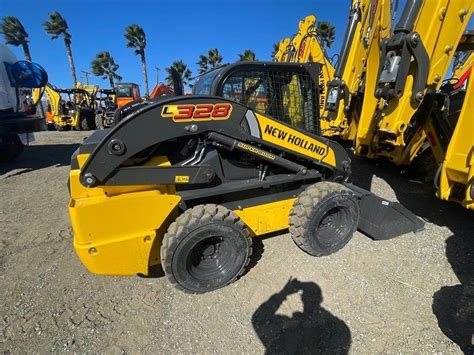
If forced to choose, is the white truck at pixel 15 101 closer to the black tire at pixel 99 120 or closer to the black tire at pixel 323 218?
the black tire at pixel 323 218

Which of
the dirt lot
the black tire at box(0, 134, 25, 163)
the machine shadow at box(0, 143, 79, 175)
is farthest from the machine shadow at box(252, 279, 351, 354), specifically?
the black tire at box(0, 134, 25, 163)

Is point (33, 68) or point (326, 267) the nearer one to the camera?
point (326, 267)

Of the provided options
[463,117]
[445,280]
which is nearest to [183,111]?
[463,117]

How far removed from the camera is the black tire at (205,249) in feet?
8.03

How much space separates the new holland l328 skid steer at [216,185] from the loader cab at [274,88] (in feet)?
0.04

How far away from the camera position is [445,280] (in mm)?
2771

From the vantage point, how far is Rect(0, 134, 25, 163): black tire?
290 inches

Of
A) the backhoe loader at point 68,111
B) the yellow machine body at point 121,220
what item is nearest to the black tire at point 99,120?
the backhoe loader at point 68,111

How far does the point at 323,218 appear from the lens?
10.4ft

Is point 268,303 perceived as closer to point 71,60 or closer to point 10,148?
point 10,148

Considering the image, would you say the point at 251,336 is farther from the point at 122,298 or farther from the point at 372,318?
the point at 122,298

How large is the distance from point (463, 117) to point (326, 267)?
1.95 meters

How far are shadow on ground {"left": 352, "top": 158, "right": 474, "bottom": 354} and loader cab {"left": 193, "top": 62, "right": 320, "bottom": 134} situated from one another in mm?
2126

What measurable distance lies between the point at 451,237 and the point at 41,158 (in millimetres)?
9965
